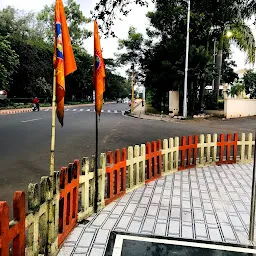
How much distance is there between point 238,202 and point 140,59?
86.8 feet

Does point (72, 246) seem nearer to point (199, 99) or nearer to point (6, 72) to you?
point (199, 99)

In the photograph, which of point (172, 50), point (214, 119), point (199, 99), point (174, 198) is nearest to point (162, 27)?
point (172, 50)

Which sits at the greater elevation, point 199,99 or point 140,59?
point 140,59

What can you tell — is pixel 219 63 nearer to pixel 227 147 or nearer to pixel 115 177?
pixel 227 147

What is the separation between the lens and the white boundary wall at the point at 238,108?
24.2 metres

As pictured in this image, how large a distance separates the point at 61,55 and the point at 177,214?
2.82 metres

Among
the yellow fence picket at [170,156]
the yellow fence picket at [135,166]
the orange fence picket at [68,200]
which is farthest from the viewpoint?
the yellow fence picket at [170,156]

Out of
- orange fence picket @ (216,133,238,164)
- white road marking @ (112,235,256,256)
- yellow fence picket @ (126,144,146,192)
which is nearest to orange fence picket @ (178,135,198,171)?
orange fence picket @ (216,133,238,164)

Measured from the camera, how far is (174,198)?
5094mm

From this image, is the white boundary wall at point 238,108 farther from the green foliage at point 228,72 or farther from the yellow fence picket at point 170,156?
the yellow fence picket at point 170,156

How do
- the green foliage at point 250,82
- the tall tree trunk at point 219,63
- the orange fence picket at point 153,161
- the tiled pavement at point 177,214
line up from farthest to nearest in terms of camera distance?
the green foliage at point 250,82 → the tall tree trunk at point 219,63 → the orange fence picket at point 153,161 → the tiled pavement at point 177,214

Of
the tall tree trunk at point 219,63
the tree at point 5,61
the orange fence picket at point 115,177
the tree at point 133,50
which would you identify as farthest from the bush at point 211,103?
the orange fence picket at point 115,177

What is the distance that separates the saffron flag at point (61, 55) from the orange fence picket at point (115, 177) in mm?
1756

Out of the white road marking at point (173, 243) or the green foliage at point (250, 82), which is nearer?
the white road marking at point (173, 243)
